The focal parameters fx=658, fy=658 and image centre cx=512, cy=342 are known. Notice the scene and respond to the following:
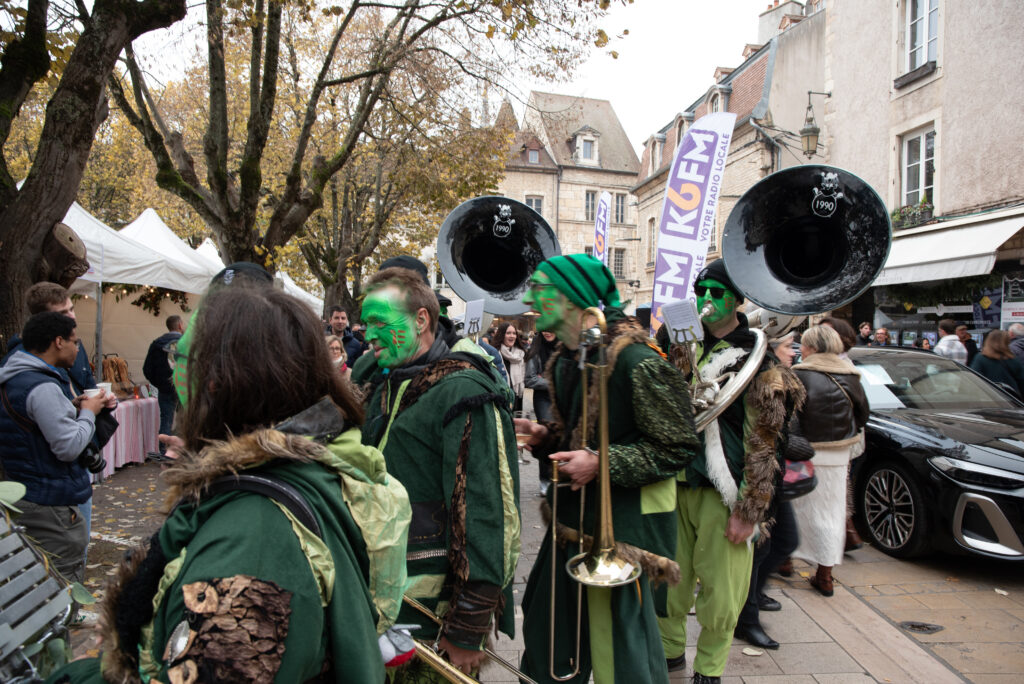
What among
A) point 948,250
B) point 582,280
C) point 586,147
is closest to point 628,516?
point 582,280

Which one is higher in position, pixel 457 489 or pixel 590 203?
pixel 590 203

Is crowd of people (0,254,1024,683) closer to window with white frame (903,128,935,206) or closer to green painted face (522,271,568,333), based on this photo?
green painted face (522,271,568,333)

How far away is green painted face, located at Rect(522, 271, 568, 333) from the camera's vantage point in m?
2.56

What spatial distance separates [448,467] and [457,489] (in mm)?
74

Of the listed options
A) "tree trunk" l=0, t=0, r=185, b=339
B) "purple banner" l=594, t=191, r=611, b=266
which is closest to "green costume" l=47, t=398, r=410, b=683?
"tree trunk" l=0, t=0, r=185, b=339

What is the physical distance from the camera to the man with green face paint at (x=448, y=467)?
1942mm

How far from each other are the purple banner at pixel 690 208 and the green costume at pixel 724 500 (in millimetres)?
1790

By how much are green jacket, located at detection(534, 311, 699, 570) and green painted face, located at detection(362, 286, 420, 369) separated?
26.3 inches

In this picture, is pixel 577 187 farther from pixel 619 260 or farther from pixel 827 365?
pixel 827 365

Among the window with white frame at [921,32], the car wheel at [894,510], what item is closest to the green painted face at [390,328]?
the car wheel at [894,510]

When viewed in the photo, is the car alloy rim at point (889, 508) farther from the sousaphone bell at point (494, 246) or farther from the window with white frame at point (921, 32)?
the window with white frame at point (921, 32)

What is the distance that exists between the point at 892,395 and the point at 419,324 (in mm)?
5113

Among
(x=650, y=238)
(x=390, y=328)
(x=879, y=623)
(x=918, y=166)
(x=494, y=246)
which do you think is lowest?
(x=879, y=623)

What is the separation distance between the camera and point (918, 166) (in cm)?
1349
